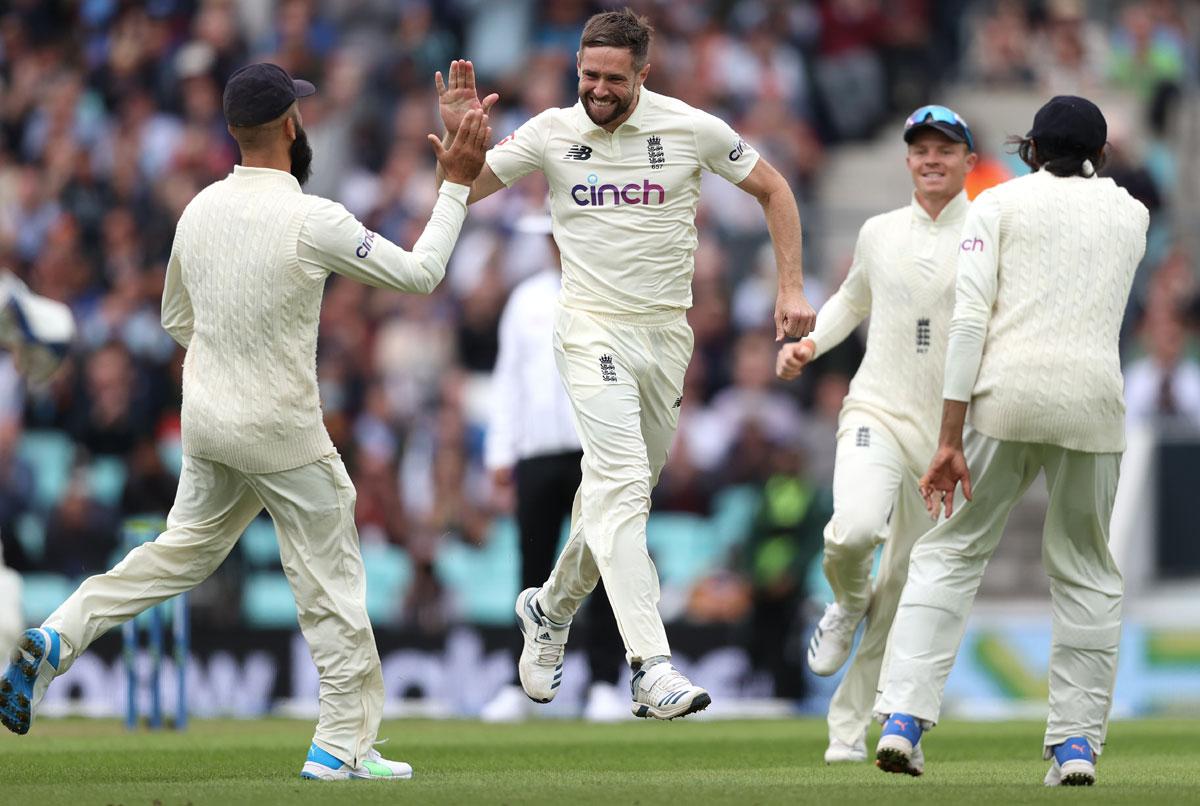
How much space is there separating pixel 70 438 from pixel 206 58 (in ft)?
14.8

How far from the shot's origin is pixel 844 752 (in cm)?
966

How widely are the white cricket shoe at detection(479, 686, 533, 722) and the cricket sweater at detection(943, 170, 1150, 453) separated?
5521 millimetres

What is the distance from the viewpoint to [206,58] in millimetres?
19797

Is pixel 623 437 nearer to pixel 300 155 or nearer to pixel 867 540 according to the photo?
pixel 867 540

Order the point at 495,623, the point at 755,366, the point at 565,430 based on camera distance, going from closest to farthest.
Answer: the point at 565,430, the point at 495,623, the point at 755,366

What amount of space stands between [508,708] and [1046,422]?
5.81 metres

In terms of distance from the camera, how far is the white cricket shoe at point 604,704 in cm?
1270

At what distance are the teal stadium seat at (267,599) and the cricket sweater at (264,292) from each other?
23.9ft

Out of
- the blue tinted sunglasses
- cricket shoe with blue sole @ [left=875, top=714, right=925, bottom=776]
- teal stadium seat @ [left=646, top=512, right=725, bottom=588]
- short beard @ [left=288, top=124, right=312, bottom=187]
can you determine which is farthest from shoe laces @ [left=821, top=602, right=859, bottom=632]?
teal stadium seat @ [left=646, top=512, right=725, bottom=588]

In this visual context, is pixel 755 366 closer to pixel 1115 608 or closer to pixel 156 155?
pixel 156 155

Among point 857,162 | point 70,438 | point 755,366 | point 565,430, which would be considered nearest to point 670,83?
point 857,162

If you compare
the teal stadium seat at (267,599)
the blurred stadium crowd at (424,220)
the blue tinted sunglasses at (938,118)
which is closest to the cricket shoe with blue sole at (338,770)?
the blue tinted sunglasses at (938,118)

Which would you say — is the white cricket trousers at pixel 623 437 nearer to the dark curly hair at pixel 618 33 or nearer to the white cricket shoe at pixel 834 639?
the dark curly hair at pixel 618 33

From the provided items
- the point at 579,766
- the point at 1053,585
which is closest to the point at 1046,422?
the point at 1053,585
